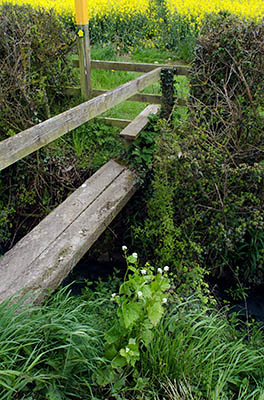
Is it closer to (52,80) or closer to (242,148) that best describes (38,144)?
(242,148)

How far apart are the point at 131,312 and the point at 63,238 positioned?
126 cm

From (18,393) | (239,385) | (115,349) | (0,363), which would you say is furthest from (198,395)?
(0,363)

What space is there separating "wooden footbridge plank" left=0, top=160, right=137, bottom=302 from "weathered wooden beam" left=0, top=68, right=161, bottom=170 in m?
0.74

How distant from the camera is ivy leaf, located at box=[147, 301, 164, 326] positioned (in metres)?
1.93

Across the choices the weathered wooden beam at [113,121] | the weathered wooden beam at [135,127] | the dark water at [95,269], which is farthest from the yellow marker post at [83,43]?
the dark water at [95,269]

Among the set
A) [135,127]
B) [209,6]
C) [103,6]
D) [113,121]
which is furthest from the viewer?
[103,6]

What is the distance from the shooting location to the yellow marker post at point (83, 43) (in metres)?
4.96

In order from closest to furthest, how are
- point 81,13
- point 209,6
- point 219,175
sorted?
point 219,175 < point 81,13 < point 209,6

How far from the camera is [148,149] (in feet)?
13.8

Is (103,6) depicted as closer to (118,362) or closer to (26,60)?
(26,60)

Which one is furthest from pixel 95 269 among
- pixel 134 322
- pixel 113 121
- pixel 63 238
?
pixel 134 322

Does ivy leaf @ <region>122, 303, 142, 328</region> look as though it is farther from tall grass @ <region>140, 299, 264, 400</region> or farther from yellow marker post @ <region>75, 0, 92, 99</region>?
yellow marker post @ <region>75, 0, 92, 99</region>

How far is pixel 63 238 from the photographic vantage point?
119 inches

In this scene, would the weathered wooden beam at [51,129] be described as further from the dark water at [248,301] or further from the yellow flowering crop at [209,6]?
the yellow flowering crop at [209,6]
